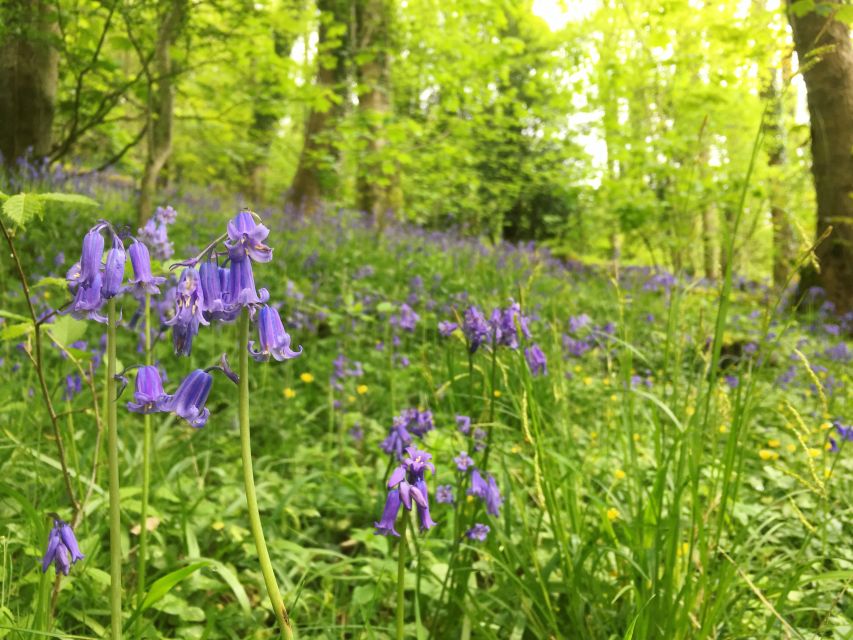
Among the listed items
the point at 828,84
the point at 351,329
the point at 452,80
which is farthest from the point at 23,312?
the point at 828,84

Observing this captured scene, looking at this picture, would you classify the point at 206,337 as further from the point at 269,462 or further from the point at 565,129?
the point at 565,129

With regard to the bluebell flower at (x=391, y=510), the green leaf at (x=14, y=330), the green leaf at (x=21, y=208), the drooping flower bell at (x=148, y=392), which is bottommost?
the bluebell flower at (x=391, y=510)

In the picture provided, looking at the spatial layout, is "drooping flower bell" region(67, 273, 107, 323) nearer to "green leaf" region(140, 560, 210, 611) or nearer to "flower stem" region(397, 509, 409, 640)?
"green leaf" region(140, 560, 210, 611)

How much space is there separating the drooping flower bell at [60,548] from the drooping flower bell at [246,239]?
0.66 m

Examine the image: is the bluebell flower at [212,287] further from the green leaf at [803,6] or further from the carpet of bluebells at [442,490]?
the green leaf at [803,6]

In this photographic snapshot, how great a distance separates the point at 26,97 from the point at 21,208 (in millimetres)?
5391

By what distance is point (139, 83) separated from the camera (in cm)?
454

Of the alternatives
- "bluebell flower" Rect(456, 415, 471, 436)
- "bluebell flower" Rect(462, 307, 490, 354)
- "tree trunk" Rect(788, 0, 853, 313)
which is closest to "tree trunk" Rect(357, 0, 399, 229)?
"tree trunk" Rect(788, 0, 853, 313)

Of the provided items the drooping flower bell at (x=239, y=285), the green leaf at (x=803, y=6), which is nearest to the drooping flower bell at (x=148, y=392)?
the drooping flower bell at (x=239, y=285)

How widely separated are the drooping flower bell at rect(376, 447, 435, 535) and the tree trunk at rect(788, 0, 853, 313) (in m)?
6.42

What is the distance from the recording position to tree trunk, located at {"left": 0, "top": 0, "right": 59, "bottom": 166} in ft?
17.4

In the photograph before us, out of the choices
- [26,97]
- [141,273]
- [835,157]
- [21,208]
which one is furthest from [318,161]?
[141,273]

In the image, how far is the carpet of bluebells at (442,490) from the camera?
57.1 inches

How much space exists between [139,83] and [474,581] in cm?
430
